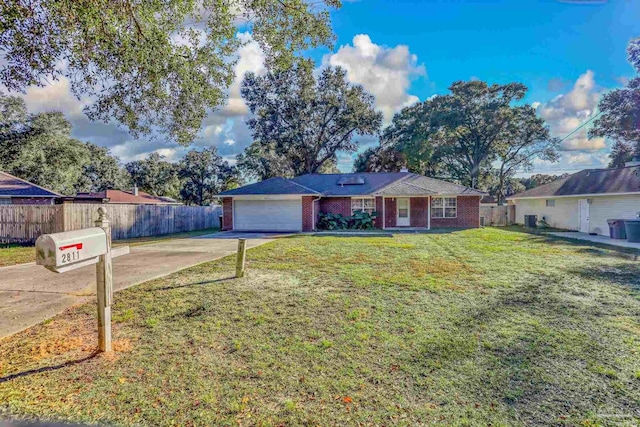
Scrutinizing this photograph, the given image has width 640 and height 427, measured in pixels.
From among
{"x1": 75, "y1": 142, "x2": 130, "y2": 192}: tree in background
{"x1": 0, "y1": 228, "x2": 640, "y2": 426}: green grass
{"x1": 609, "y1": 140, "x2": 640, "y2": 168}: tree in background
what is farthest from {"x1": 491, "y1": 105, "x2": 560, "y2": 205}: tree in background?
{"x1": 75, "y1": 142, "x2": 130, "y2": 192}: tree in background

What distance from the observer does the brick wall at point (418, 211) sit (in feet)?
69.7

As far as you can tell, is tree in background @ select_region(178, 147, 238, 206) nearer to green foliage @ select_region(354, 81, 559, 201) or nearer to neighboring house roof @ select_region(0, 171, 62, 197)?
green foliage @ select_region(354, 81, 559, 201)

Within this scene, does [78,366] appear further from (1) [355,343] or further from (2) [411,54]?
(2) [411,54]

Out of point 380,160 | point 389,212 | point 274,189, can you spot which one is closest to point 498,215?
point 389,212

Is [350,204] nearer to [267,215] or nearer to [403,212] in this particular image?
[403,212]

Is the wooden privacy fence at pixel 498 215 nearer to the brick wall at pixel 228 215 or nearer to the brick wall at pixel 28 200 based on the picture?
the brick wall at pixel 228 215

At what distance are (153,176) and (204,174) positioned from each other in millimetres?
9373

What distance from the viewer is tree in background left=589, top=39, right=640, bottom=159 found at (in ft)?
47.9

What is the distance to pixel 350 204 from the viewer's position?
71.1 ft

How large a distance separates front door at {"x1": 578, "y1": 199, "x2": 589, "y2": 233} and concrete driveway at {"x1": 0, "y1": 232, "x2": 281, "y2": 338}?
19497 mm

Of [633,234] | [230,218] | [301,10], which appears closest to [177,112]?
[301,10]

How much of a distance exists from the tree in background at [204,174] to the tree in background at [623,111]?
35356 millimetres

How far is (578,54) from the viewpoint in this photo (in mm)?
15312

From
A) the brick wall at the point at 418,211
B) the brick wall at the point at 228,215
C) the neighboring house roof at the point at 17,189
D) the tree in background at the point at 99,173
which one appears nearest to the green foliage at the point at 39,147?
the neighboring house roof at the point at 17,189
